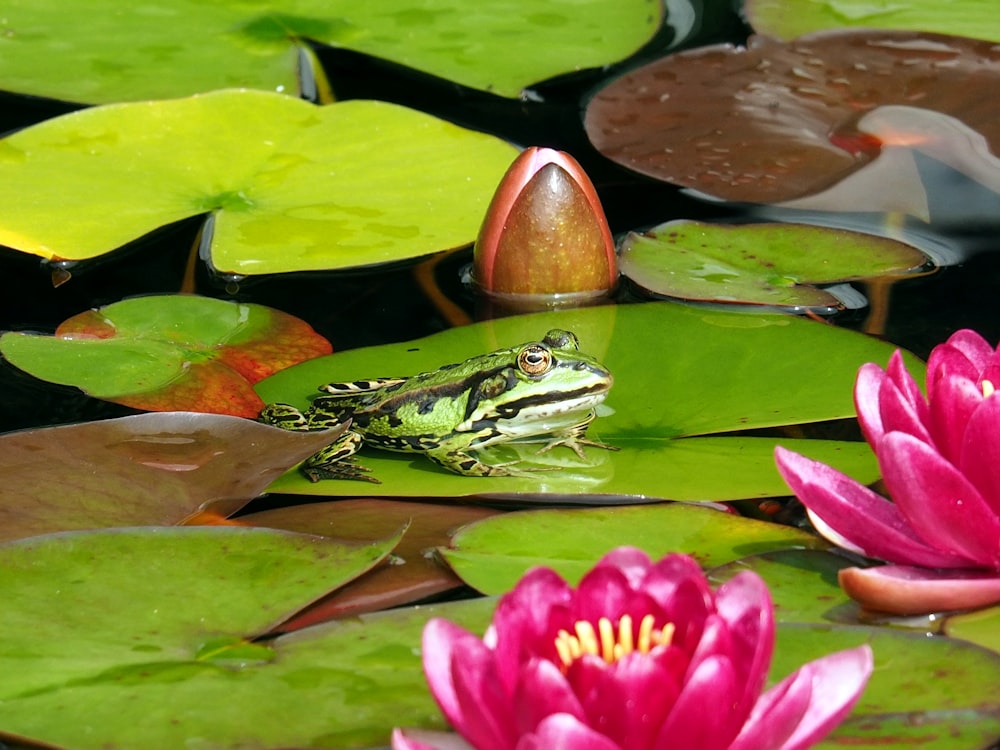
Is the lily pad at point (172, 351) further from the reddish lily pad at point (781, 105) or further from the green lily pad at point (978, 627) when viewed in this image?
the green lily pad at point (978, 627)

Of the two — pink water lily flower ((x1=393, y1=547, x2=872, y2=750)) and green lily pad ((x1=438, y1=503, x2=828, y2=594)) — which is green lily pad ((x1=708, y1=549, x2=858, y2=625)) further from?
pink water lily flower ((x1=393, y1=547, x2=872, y2=750))

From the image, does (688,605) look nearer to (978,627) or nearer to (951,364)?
(978,627)

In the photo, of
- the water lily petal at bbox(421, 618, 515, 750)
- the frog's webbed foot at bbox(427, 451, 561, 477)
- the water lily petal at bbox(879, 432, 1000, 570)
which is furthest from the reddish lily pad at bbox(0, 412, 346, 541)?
the water lily petal at bbox(879, 432, 1000, 570)

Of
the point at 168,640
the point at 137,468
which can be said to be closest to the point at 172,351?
the point at 137,468

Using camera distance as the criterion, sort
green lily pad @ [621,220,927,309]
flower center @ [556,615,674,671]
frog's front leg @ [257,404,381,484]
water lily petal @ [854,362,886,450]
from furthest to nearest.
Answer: green lily pad @ [621,220,927,309], frog's front leg @ [257,404,381,484], water lily petal @ [854,362,886,450], flower center @ [556,615,674,671]

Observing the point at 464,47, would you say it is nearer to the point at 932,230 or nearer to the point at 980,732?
the point at 932,230

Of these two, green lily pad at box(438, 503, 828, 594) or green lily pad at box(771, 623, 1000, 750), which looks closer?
green lily pad at box(771, 623, 1000, 750)

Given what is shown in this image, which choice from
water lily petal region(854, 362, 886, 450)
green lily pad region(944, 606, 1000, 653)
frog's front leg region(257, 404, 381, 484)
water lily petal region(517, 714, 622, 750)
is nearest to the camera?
water lily petal region(517, 714, 622, 750)
